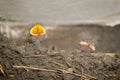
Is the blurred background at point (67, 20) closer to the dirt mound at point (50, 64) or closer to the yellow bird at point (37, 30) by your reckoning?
the yellow bird at point (37, 30)

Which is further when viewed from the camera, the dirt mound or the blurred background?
the blurred background

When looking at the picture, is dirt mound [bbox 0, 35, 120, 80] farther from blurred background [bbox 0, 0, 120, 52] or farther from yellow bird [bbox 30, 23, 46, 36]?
blurred background [bbox 0, 0, 120, 52]

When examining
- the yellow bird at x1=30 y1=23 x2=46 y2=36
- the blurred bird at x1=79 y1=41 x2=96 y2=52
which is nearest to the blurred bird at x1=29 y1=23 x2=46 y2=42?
the yellow bird at x1=30 y1=23 x2=46 y2=36

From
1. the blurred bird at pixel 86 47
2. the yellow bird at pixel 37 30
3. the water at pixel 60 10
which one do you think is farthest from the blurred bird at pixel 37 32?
the blurred bird at pixel 86 47

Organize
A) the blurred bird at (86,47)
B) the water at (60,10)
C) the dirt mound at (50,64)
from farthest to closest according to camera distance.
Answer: the blurred bird at (86,47) → the water at (60,10) → the dirt mound at (50,64)

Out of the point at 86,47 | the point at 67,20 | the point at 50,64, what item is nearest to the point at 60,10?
the point at 67,20

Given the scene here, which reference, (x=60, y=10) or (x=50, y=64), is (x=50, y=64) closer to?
(x=50, y=64)

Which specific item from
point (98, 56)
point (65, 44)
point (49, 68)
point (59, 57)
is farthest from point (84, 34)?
point (49, 68)

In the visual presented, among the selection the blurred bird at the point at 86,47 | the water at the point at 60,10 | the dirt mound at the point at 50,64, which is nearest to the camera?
the dirt mound at the point at 50,64
